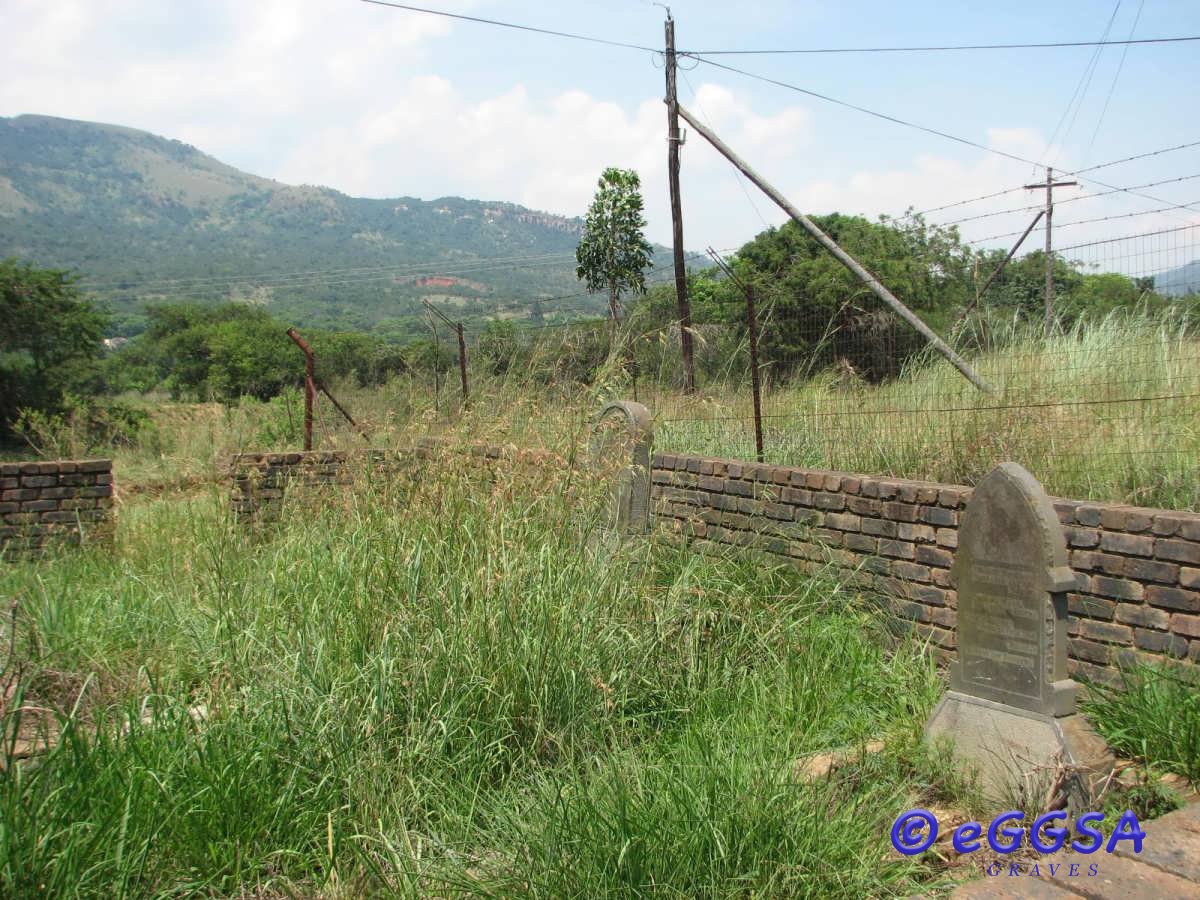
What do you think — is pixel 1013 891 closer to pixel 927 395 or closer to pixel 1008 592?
pixel 1008 592

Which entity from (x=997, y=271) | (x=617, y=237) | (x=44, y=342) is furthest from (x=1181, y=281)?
(x=44, y=342)

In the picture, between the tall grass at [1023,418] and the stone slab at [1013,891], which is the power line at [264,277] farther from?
the stone slab at [1013,891]

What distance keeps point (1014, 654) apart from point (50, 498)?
6819 mm

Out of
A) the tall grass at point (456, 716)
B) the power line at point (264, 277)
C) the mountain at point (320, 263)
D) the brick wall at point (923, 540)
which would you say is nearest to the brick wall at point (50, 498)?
the tall grass at point (456, 716)

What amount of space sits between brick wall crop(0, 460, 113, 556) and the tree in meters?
14.0

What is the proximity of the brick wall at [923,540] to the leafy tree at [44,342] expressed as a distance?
63.7ft

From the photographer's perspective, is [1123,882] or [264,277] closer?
[1123,882]

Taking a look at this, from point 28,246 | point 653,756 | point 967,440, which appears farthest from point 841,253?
point 28,246

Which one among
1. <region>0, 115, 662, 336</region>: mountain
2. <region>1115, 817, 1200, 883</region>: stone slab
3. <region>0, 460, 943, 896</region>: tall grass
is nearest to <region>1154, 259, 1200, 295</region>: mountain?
<region>0, 460, 943, 896</region>: tall grass

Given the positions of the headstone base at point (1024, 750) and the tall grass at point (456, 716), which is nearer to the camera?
A: the tall grass at point (456, 716)

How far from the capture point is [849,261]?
9.73m

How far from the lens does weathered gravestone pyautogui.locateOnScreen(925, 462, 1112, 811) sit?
3.40 meters

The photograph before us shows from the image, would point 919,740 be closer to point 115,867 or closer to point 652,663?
point 652,663

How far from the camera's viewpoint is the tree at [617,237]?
20453mm
